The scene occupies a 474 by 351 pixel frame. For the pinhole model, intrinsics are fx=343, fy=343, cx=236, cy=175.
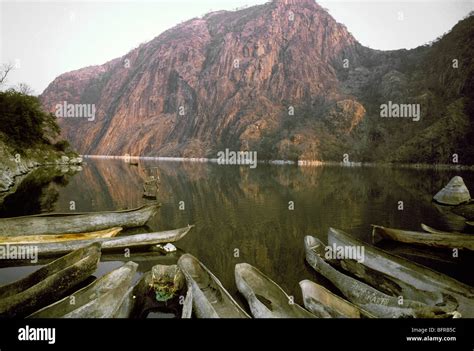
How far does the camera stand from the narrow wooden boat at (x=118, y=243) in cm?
1231

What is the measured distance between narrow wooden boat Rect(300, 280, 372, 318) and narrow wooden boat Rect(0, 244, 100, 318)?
6176mm

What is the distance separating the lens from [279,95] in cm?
14250

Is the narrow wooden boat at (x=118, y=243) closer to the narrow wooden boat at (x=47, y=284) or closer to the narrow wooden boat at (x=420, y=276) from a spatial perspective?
the narrow wooden boat at (x=47, y=284)

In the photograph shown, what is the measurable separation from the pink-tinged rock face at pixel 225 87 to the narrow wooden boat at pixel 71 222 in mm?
101248

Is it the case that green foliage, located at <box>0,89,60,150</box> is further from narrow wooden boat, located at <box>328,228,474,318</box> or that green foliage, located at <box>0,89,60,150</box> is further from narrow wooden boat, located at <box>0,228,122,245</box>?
narrow wooden boat, located at <box>328,228,474,318</box>

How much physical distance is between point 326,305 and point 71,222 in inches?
449

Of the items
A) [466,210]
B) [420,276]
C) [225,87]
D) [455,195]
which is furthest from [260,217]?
[225,87]

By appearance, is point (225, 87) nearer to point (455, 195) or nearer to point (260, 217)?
point (455, 195)

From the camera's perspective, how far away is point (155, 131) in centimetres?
15875

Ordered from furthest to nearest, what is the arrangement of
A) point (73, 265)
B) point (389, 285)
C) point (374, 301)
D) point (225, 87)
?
1. point (225, 87)
2. point (73, 265)
3. point (389, 285)
4. point (374, 301)

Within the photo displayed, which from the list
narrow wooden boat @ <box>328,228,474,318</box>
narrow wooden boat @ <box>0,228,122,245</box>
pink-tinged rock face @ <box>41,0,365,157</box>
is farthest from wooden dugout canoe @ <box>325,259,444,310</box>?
pink-tinged rock face @ <box>41,0,365,157</box>
